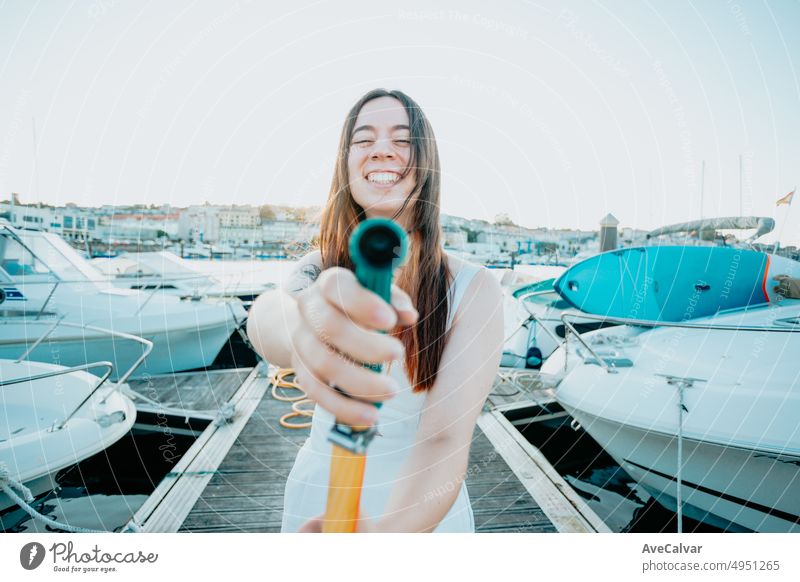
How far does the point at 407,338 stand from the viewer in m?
0.56

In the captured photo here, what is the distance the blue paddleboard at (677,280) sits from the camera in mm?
1772

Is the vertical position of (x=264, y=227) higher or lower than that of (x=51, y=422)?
higher

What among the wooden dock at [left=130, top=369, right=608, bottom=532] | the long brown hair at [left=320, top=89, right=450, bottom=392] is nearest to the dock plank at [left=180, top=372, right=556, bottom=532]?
the wooden dock at [left=130, top=369, right=608, bottom=532]

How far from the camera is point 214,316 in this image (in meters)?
3.54

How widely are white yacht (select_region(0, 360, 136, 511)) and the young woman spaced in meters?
0.91

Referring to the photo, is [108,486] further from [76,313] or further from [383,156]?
[383,156]

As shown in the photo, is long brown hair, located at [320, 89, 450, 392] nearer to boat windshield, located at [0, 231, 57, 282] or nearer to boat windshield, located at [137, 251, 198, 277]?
boat windshield, located at [0, 231, 57, 282]

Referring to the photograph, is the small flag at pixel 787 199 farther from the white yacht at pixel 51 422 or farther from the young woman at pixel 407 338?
the white yacht at pixel 51 422

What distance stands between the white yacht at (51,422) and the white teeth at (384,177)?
1016 millimetres

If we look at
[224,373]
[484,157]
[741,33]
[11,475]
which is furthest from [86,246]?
[741,33]

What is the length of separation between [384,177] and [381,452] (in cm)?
39

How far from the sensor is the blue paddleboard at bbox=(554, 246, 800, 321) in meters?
1.77

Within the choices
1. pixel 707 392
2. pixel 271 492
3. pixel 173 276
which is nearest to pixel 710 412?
pixel 707 392

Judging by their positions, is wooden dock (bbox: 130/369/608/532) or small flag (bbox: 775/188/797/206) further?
wooden dock (bbox: 130/369/608/532)
